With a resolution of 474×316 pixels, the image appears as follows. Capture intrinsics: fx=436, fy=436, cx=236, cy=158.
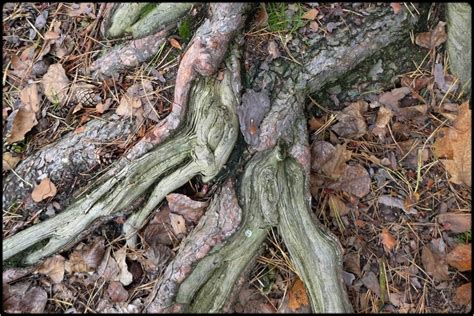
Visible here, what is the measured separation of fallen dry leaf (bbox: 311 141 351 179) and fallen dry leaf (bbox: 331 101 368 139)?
4.5 inches

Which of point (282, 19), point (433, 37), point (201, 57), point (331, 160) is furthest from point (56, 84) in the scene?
point (433, 37)

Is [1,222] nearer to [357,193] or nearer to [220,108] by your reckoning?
[220,108]

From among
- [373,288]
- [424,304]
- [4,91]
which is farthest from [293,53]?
[4,91]

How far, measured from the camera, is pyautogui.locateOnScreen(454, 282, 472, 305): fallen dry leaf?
8.35 ft

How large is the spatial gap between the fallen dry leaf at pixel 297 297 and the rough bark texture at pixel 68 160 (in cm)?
139

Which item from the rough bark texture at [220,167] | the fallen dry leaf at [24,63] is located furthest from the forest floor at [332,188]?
the fallen dry leaf at [24,63]

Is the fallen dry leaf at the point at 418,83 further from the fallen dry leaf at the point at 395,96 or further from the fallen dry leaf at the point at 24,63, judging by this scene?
the fallen dry leaf at the point at 24,63

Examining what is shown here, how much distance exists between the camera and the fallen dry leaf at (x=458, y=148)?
2627 mm

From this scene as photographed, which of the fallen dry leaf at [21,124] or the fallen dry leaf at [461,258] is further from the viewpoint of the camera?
the fallen dry leaf at [21,124]

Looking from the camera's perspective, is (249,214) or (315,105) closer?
(249,214)

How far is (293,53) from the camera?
107 inches

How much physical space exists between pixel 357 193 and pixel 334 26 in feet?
3.45

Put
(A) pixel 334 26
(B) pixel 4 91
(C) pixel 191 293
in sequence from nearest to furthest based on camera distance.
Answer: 1. (C) pixel 191 293
2. (A) pixel 334 26
3. (B) pixel 4 91

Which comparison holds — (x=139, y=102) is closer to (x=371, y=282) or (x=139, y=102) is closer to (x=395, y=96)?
(x=395, y=96)
